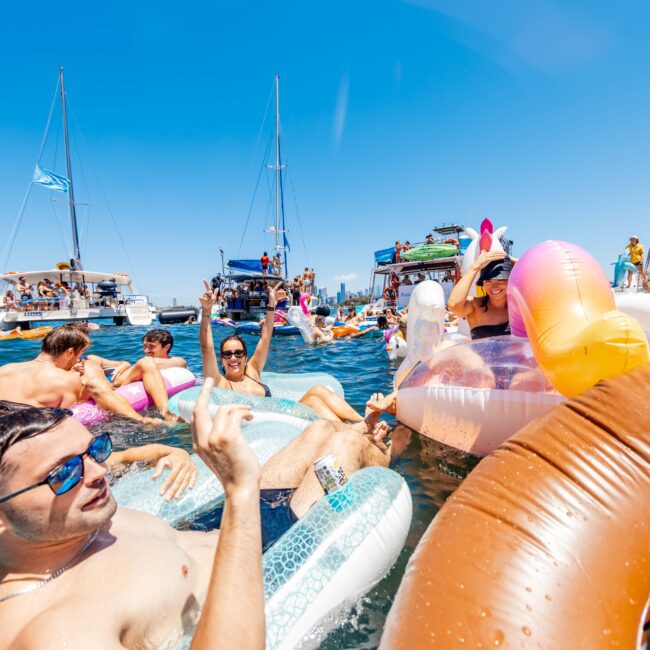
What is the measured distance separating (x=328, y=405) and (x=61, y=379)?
2669mm

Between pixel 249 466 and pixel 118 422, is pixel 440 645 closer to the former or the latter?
pixel 249 466

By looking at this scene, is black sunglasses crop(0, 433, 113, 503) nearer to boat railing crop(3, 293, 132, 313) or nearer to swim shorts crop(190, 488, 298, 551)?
swim shorts crop(190, 488, 298, 551)

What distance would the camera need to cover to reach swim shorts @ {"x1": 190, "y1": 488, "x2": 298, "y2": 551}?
2.00 m

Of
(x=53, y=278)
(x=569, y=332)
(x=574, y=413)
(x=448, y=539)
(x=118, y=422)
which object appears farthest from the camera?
(x=53, y=278)

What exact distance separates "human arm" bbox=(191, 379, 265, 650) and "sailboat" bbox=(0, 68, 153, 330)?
68.1 feet

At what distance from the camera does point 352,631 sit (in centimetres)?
154

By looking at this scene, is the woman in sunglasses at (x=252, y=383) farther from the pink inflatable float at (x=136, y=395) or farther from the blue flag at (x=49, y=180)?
the blue flag at (x=49, y=180)

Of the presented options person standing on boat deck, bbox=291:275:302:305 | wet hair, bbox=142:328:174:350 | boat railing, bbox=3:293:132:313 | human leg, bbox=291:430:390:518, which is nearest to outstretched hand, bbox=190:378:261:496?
human leg, bbox=291:430:390:518

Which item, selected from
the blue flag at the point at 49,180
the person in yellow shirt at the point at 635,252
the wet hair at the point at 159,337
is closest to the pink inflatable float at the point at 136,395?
the wet hair at the point at 159,337

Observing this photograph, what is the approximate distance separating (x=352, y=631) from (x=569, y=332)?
1.74 metres

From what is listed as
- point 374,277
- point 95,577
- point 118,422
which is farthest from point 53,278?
point 95,577

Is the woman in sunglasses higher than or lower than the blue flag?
lower

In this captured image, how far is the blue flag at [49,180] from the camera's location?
2020 cm

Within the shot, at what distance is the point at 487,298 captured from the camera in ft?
11.6
